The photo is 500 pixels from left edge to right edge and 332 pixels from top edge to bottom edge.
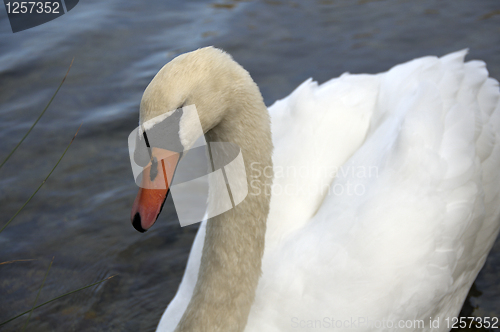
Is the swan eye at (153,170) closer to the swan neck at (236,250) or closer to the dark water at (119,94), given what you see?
the swan neck at (236,250)

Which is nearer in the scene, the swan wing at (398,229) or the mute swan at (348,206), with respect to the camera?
the mute swan at (348,206)

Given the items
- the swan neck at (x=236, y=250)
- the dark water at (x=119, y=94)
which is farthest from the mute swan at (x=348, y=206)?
the dark water at (x=119, y=94)

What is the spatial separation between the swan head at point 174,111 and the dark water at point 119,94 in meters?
1.91

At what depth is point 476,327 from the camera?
3.64m

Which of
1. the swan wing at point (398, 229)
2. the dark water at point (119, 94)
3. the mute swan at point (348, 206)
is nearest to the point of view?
the mute swan at point (348, 206)

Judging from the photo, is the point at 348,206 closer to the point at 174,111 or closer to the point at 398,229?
the point at 398,229

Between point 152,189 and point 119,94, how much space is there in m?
4.09

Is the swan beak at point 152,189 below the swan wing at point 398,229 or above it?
above

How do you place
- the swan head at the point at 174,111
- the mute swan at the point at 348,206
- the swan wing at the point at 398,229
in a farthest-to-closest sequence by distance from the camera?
1. the swan wing at the point at 398,229
2. the mute swan at the point at 348,206
3. the swan head at the point at 174,111

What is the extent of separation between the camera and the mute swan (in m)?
2.53

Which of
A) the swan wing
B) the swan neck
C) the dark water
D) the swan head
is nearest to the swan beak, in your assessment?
the swan head

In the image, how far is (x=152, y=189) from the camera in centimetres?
210

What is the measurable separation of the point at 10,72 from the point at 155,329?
384 centimetres

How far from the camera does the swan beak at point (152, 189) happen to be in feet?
6.86
